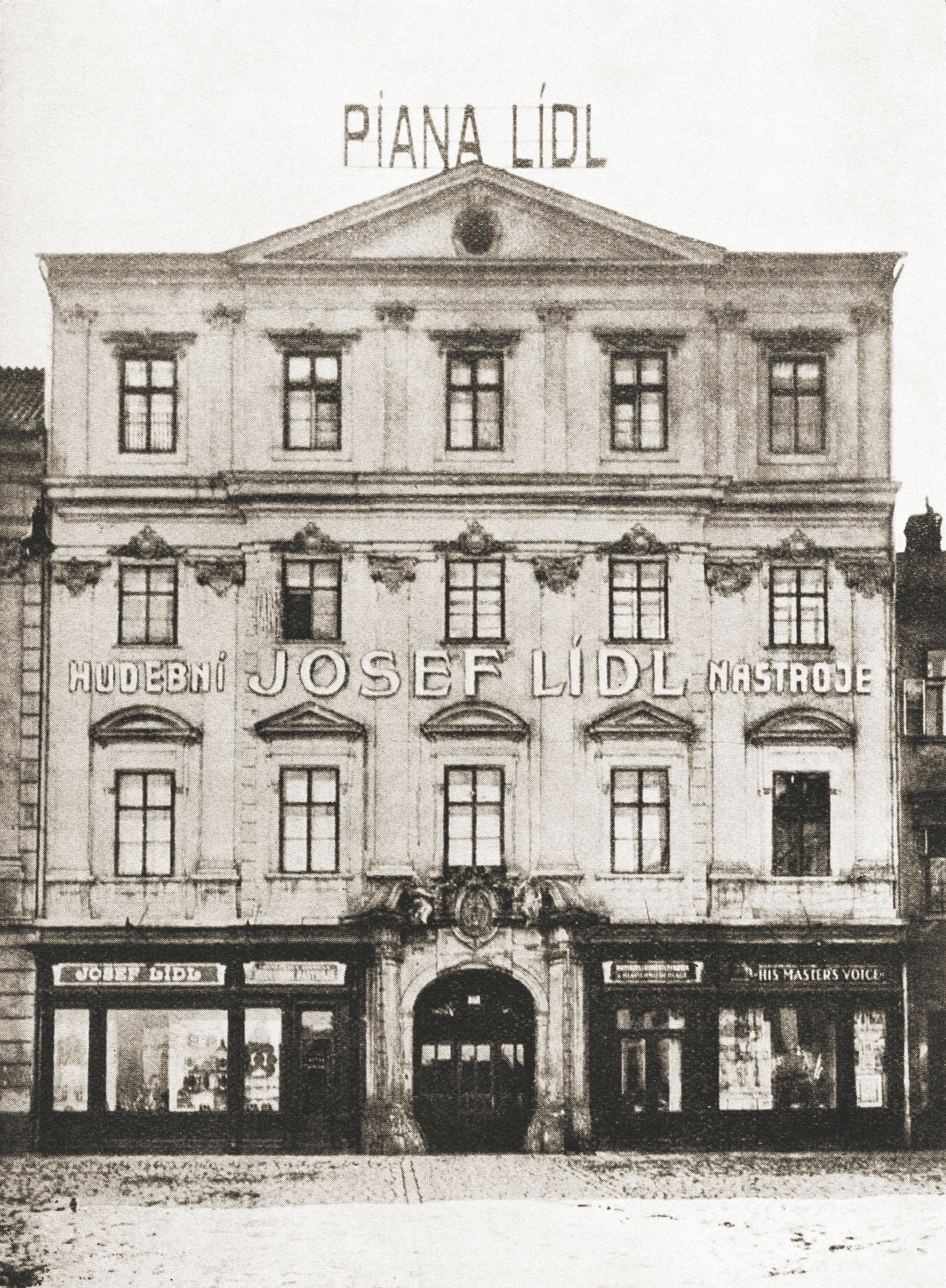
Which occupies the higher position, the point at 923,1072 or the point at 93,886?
the point at 93,886

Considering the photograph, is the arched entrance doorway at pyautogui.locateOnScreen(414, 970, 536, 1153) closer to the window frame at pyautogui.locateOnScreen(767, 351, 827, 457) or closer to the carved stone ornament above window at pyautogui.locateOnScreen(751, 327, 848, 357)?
the window frame at pyautogui.locateOnScreen(767, 351, 827, 457)

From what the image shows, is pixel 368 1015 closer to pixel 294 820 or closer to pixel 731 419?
pixel 294 820

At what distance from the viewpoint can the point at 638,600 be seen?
19.1 meters

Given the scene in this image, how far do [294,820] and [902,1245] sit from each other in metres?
7.37

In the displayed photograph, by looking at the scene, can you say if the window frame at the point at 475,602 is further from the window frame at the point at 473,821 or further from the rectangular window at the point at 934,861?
the rectangular window at the point at 934,861

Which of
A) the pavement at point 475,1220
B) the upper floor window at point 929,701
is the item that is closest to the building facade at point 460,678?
the upper floor window at point 929,701

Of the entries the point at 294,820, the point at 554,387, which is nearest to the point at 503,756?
the point at 294,820

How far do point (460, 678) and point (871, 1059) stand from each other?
226 inches

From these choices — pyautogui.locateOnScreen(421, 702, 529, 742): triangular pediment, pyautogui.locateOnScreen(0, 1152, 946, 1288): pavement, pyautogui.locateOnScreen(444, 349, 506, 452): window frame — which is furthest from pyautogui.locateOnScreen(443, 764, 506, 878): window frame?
pyautogui.locateOnScreen(444, 349, 506, 452): window frame

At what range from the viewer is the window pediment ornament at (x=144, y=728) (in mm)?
18859

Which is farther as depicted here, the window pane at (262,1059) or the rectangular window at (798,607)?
the window pane at (262,1059)

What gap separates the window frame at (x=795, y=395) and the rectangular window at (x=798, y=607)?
3.90 ft

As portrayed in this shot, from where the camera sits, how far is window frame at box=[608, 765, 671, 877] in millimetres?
19125

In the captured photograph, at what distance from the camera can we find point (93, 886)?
19172 millimetres
